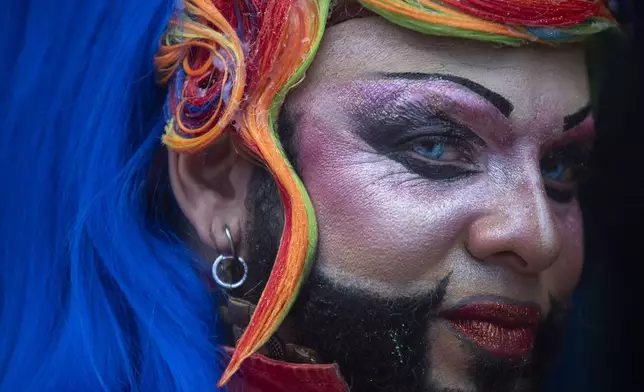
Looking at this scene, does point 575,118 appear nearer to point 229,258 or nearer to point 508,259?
point 508,259

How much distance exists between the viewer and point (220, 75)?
1.62 meters

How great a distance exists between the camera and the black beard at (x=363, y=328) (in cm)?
157

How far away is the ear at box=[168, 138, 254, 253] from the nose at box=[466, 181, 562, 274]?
0.50 meters

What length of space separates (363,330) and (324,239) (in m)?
0.20

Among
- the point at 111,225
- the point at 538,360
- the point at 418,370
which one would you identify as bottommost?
the point at 538,360

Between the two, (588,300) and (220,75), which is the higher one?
(220,75)

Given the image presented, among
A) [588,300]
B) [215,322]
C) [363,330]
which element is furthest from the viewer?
[588,300]

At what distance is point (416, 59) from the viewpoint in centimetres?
160

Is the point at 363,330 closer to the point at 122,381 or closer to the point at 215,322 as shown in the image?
the point at 215,322

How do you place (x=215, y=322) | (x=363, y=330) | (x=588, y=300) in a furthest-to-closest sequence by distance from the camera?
1. (x=588, y=300)
2. (x=215, y=322)
3. (x=363, y=330)

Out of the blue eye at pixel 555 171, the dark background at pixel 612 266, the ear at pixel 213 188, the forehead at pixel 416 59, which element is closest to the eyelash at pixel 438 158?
the forehead at pixel 416 59

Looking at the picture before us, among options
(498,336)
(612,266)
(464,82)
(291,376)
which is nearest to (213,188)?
(291,376)

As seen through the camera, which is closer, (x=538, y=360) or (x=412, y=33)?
(x=412, y=33)

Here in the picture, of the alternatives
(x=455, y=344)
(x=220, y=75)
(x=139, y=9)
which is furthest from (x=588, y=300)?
(x=139, y=9)
